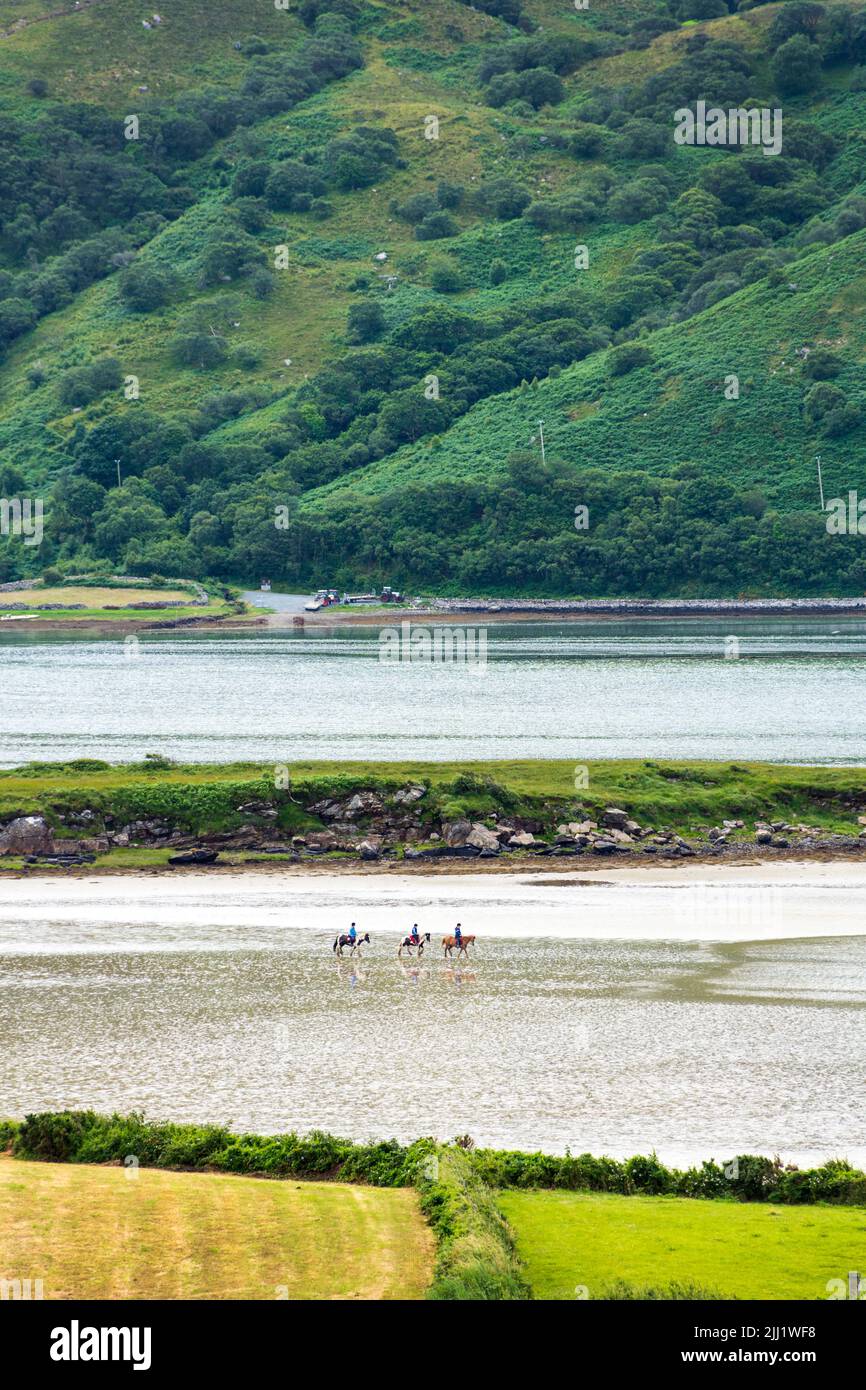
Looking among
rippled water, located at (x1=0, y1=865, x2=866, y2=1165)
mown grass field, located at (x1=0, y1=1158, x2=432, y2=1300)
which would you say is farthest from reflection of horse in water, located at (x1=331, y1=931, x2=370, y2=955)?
mown grass field, located at (x1=0, y1=1158, x2=432, y2=1300)

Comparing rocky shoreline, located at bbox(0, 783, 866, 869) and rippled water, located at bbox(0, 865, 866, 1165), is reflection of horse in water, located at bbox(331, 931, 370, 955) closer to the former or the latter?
rippled water, located at bbox(0, 865, 866, 1165)

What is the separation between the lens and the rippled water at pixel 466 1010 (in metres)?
27.9

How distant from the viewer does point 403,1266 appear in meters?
19.0

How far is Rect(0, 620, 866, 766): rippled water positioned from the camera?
82188 millimetres

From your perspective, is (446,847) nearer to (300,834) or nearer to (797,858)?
(300,834)

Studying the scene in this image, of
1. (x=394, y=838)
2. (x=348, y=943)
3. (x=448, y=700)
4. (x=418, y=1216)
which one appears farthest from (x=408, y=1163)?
(x=448, y=700)

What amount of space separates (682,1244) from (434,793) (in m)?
36.6

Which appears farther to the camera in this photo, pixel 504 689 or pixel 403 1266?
pixel 504 689

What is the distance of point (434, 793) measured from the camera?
5706cm

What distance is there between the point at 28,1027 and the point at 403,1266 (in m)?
16.7

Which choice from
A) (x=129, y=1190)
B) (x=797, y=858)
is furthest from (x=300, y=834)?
(x=129, y=1190)

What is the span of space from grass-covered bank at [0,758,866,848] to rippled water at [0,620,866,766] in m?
12.6
